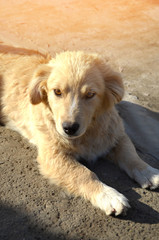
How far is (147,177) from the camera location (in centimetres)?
405

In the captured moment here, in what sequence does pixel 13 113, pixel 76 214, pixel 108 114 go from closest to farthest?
pixel 76 214 < pixel 108 114 < pixel 13 113

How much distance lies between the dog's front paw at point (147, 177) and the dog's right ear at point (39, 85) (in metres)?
1.56

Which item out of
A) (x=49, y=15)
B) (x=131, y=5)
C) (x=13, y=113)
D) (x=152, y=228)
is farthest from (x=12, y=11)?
(x=152, y=228)

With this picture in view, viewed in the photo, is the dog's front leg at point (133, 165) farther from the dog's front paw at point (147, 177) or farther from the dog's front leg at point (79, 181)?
the dog's front leg at point (79, 181)

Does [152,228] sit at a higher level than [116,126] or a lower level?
lower

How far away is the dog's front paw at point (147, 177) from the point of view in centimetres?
400

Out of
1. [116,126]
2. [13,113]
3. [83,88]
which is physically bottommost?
[13,113]

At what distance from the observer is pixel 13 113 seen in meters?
5.38

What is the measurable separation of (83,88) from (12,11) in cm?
563

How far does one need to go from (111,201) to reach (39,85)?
168cm

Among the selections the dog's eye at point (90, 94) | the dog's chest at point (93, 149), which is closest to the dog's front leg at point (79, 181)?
the dog's chest at point (93, 149)

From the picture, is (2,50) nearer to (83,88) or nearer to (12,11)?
(12,11)

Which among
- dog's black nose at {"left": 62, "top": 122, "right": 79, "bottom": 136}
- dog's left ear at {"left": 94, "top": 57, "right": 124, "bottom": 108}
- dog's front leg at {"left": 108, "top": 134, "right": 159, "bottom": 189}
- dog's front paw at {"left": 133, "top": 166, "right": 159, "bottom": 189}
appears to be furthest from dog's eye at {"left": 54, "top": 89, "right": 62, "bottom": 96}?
dog's front paw at {"left": 133, "top": 166, "right": 159, "bottom": 189}

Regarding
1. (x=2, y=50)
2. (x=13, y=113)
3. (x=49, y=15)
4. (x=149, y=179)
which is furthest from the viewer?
(x=49, y=15)
